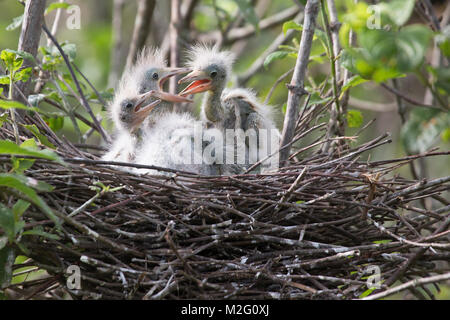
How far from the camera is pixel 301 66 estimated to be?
8.66 ft

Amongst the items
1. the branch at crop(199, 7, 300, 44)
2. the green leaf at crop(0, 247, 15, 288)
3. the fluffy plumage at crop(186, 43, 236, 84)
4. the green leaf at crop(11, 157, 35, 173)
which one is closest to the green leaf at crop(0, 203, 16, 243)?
the green leaf at crop(11, 157, 35, 173)

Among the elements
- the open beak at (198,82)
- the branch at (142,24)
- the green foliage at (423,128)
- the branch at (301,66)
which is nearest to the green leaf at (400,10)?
the green foliage at (423,128)

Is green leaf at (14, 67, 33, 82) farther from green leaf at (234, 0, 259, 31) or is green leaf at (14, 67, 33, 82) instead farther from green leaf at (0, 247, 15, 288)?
green leaf at (234, 0, 259, 31)

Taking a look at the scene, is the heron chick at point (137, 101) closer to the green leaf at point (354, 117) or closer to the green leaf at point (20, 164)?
the green leaf at point (354, 117)

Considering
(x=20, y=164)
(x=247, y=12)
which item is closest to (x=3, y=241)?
(x=20, y=164)

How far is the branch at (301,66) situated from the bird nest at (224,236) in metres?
0.27

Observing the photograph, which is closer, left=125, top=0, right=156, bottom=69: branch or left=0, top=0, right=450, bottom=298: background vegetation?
left=0, top=0, right=450, bottom=298: background vegetation

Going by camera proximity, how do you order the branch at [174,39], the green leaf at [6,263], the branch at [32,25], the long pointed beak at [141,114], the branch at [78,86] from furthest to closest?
the branch at [174,39], the long pointed beak at [141,114], the branch at [78,86], the branch at [32,25], the green leaf at [6,263]

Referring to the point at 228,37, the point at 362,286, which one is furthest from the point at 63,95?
the point at 228,37

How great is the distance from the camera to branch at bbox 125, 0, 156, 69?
13.8 ft

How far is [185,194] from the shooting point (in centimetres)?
234

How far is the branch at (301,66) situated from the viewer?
2597 mm

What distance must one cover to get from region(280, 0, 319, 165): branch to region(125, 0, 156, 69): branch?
1.85 meters
